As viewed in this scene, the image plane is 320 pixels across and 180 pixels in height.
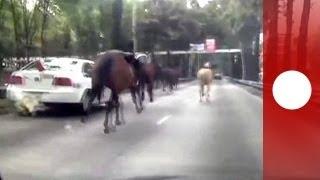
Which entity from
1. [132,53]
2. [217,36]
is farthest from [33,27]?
[217,36]

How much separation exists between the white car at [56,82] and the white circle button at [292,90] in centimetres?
59

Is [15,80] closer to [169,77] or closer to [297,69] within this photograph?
[169,77]

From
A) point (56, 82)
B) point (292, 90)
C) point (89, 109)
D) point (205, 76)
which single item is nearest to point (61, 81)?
point (56, 82)

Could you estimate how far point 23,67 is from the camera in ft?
7.16

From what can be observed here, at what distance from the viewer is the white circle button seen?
1.97m

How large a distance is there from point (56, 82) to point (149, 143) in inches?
13.8

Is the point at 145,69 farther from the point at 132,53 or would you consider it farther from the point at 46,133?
the point at 46,133

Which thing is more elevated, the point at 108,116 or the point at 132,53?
the point at 132,53

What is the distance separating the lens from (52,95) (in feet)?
7.10

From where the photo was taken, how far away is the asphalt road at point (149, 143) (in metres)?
2.10

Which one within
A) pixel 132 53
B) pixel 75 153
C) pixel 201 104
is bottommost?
pixel 75 153

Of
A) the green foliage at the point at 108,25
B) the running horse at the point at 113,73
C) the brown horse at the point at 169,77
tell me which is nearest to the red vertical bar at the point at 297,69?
the green foliage at the point at 108,25

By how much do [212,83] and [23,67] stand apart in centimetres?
60

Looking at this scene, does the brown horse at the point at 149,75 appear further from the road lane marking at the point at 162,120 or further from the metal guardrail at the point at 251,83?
the metal guardrail at the point at 251,83
